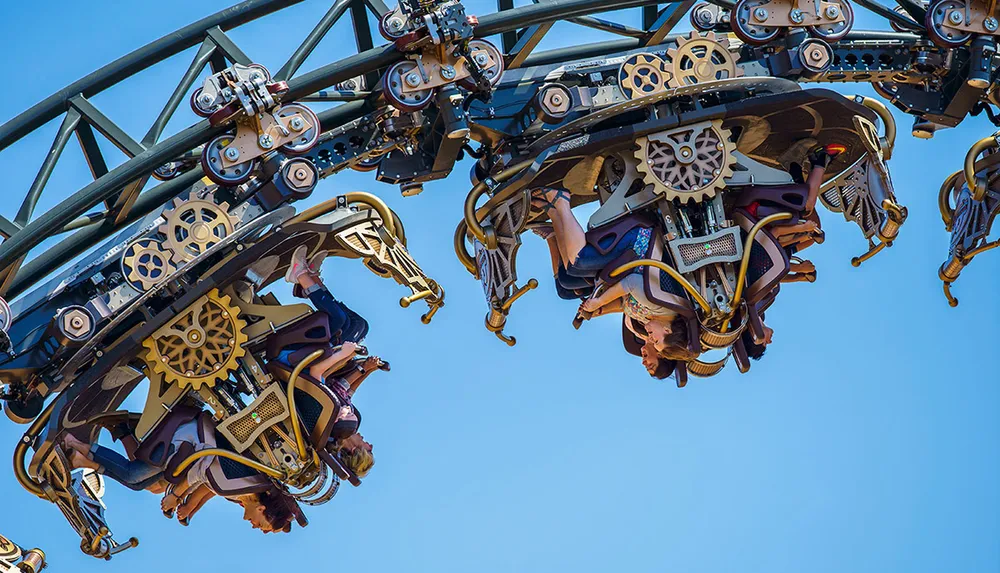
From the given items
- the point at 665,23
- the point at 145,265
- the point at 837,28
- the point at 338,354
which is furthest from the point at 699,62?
the point at 145,265

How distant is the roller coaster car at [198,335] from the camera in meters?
19.2

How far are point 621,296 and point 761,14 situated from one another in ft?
8.74

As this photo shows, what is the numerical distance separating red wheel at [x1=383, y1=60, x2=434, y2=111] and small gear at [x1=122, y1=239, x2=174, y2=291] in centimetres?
224

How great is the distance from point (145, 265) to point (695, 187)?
4.57 metres

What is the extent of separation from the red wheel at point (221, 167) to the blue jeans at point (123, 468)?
8.75ft

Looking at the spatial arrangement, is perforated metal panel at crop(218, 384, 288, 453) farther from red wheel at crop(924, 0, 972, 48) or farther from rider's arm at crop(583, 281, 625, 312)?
red wheel at crop(924, 0, 972, 48)

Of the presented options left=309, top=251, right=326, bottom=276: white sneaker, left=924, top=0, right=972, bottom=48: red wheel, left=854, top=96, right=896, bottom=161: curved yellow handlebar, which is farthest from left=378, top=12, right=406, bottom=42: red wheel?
left=924, top=0, right=972, bottom=48: red wheel

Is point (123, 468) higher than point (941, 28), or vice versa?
point (941, 28)

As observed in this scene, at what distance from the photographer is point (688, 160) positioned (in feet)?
64.6

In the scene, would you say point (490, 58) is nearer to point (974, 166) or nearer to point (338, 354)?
point (338, 354)

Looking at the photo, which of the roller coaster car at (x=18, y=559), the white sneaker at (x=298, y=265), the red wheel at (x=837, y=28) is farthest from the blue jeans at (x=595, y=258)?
the roller coaster car at (x=18, y=559)

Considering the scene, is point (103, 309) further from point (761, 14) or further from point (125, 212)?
point (761, 14)

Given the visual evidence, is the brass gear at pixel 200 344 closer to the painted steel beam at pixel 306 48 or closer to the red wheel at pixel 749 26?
the painted steel beam at pixel 306 48

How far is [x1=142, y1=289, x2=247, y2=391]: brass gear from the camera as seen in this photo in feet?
64.3
